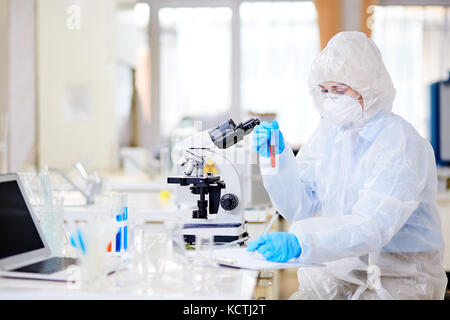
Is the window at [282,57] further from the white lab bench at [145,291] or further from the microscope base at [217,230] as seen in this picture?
the white lab bench at [145,291]

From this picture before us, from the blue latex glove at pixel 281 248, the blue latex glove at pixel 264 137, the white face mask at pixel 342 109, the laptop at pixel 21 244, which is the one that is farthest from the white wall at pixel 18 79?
the blue latex glove at pixel 281 248

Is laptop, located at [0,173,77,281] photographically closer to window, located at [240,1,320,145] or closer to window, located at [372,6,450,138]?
window, located at [240,1,320,145]

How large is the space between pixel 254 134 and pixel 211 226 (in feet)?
1.13

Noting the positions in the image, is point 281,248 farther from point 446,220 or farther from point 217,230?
point 446,220

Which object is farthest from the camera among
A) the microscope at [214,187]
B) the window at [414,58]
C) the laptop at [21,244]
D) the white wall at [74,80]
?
the window at [414,58]

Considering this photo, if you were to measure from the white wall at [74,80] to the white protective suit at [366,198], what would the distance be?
114 inches

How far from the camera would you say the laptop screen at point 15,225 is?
1.65 m

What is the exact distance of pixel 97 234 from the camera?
1.51 meters

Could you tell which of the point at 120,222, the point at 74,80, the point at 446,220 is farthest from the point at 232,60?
the point at 120,222

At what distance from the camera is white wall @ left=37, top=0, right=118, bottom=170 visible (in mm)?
4633

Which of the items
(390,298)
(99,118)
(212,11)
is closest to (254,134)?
(390,298)

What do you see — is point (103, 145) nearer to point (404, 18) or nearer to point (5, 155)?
point (5, 155)

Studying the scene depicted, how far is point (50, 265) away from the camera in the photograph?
5.54 ft

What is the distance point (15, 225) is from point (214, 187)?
0.66m
